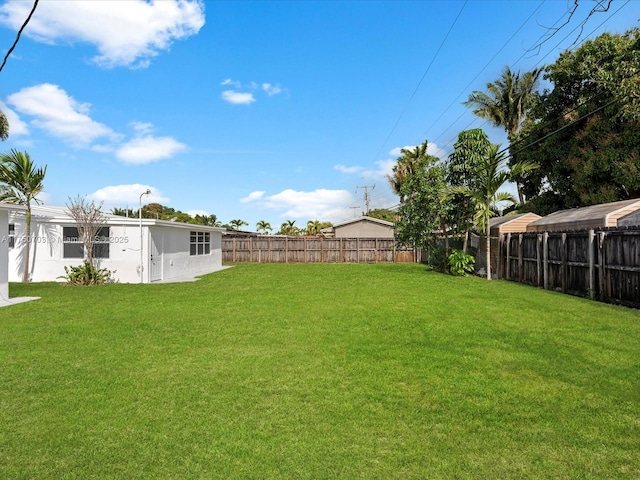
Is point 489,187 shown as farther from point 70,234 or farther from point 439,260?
point 70,234

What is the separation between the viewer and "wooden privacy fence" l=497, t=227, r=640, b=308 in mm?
9539

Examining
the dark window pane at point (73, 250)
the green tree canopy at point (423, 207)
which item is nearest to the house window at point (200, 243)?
the dark window pane at point (73, 250)

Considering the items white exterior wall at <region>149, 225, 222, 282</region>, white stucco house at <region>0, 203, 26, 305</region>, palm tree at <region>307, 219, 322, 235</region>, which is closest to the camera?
white stucco house at <region>0, 203, 26, 305</region>

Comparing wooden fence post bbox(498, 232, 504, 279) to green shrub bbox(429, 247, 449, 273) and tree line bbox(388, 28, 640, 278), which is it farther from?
green shrub bbox(429, 247, 449, 273)

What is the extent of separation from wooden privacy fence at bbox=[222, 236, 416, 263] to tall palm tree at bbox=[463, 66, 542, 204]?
13.1 m

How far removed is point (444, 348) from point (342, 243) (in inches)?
960

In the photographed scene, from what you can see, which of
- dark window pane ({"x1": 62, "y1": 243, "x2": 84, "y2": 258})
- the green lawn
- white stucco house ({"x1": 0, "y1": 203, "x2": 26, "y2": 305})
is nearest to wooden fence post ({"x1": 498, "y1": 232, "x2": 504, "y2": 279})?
the green lawn

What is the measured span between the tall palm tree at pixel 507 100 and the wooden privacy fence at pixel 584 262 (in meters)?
20.0

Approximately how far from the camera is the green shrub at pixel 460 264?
17.9 metres

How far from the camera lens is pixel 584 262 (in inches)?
443

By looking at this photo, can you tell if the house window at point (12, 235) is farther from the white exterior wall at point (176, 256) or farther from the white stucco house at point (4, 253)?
the white stucco house at point (4, 253)

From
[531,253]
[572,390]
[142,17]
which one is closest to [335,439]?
[572,390]

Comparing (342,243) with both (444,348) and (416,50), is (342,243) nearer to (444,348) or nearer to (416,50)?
(416,50)

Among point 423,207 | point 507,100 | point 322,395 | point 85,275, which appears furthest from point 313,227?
point 322,395
